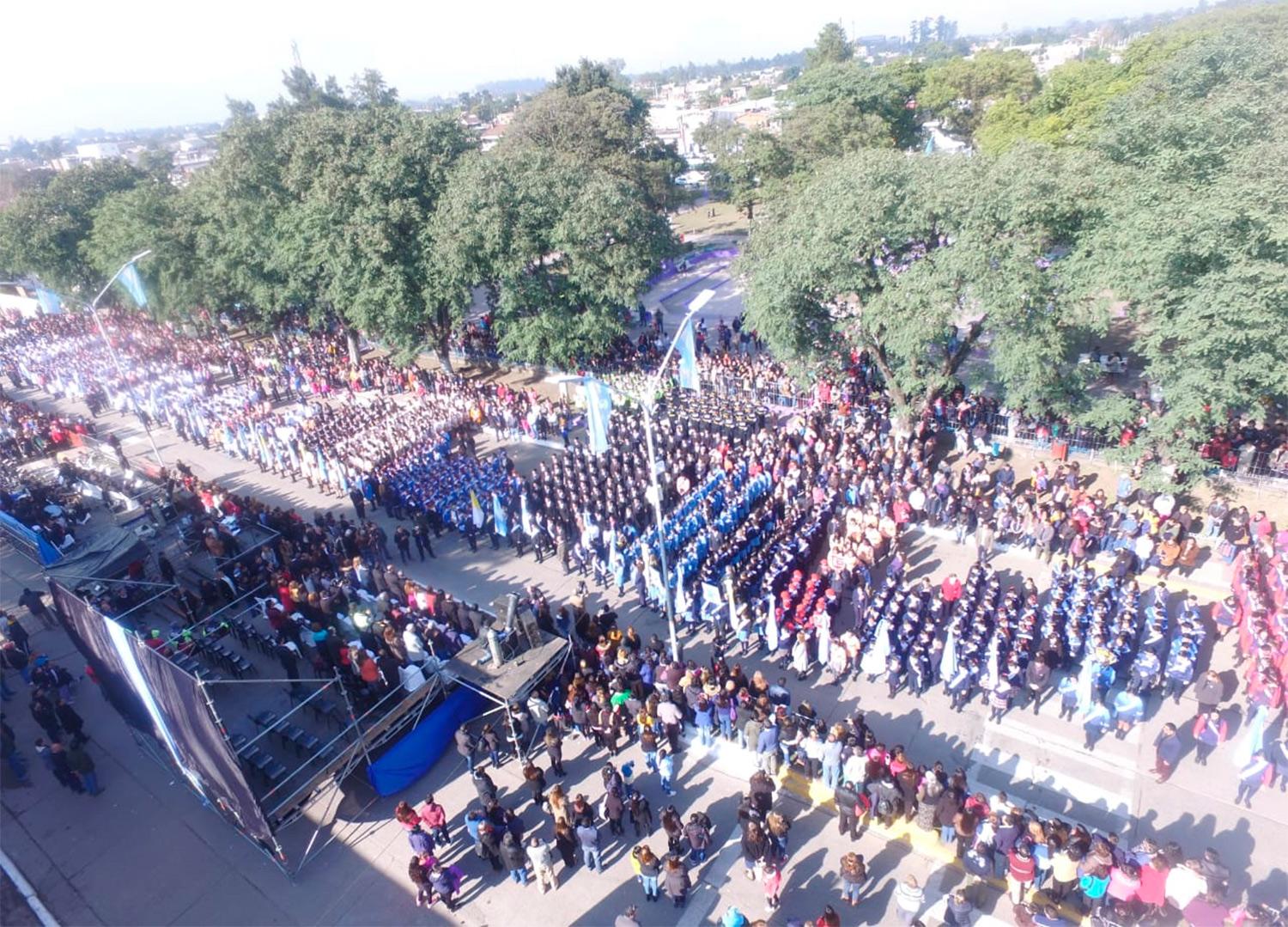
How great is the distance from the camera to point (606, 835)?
423 inches

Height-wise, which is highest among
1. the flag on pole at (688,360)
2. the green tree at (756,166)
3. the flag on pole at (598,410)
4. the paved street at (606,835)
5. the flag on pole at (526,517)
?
the green tree at (756,166)

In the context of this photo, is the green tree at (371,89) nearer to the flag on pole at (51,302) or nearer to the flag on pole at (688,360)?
the flag on pole at (51,302)

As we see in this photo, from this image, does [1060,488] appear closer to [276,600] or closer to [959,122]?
[276,600]

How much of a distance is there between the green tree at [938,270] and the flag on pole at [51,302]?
4640 centimetres

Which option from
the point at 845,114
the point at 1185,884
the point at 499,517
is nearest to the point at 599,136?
the point at 845,114

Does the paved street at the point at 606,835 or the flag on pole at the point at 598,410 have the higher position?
the flag on pole at the point at 598,410

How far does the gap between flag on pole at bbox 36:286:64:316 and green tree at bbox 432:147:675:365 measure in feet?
110

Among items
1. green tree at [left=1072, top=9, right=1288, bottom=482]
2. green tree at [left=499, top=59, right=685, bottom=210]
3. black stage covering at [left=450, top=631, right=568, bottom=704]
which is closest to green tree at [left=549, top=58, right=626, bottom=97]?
green tree at [left=499, top=59, right=685, bottom=210]

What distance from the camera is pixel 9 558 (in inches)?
834

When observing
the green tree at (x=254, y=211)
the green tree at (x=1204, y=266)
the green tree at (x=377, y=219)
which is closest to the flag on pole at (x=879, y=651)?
the green tree at (x=1204, y=266)

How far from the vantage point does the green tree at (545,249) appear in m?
25.3

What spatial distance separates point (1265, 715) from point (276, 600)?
16504 mm

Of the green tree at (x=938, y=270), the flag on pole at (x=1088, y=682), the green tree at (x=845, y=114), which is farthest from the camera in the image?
the green tree at (x=845, y=114)

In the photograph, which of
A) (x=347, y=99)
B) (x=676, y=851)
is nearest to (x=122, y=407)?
(x=676, y=851)
